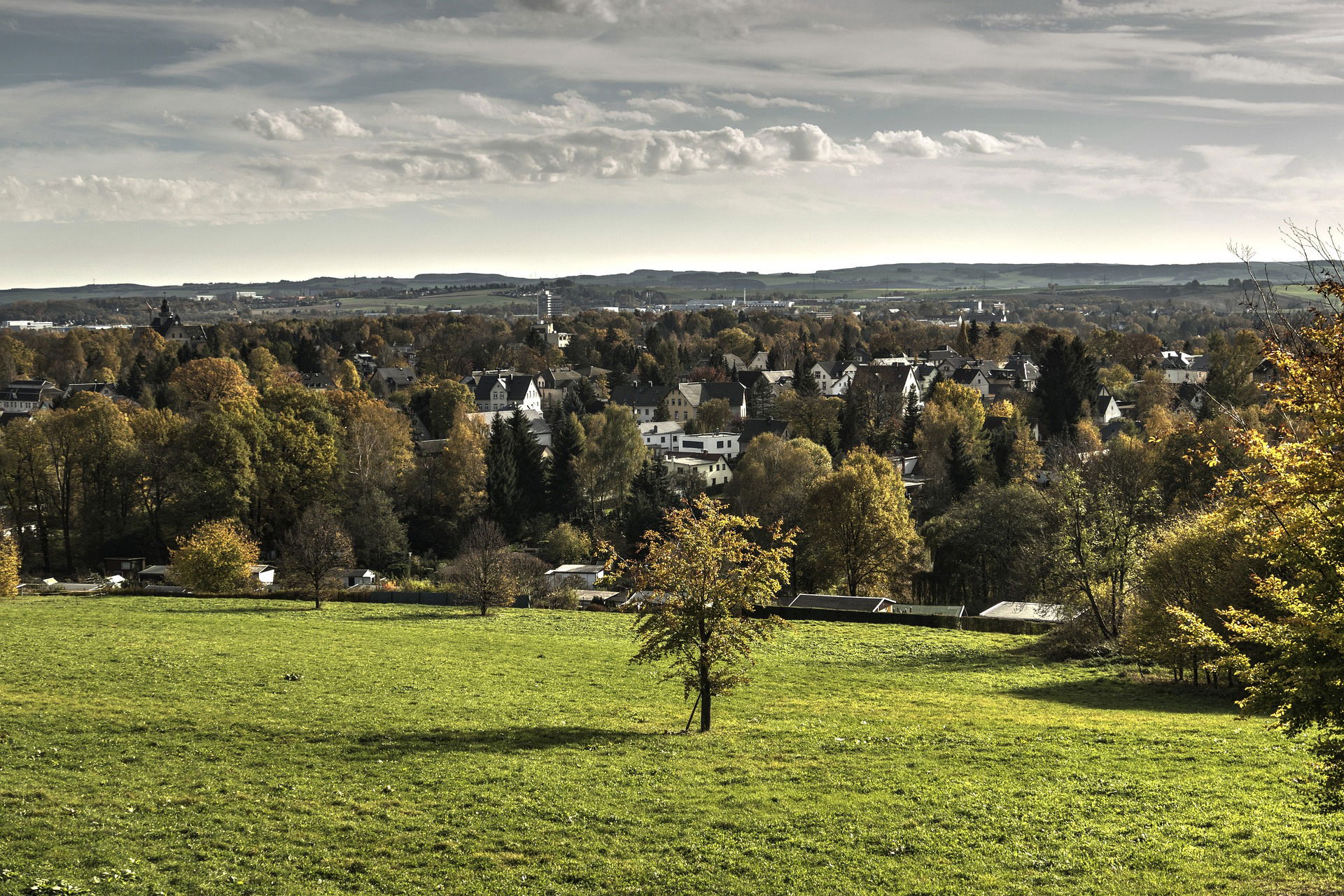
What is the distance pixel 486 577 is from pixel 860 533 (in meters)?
20.8

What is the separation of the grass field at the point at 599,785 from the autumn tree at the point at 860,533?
80.2ft

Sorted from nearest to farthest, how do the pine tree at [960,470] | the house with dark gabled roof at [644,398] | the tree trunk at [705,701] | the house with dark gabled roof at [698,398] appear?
the tree trunk at [705,701], the pine tree at [960,470], the house with dark gabled roof at [698,398], the house with dark gabled roof at [644,398]

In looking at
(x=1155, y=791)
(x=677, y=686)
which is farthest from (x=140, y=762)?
(x=1155, y=791)

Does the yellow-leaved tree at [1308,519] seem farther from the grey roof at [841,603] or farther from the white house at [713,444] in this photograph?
the white house at [713,444]

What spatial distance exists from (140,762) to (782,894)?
12.1 metres

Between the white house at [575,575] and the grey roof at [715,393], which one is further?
the grey roof at [715,393]

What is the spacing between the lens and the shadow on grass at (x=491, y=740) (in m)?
20.3

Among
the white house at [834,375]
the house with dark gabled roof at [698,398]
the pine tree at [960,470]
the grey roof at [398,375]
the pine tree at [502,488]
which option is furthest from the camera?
the grey roof at [398,375]

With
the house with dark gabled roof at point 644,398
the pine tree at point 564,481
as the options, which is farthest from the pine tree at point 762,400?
the pine tree at point 564,481

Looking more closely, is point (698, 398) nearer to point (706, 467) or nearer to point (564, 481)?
point (706, 467)

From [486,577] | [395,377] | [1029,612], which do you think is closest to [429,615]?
[486,577]

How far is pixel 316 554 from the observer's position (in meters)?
44.7

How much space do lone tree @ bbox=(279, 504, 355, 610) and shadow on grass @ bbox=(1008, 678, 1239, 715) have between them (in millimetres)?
29263

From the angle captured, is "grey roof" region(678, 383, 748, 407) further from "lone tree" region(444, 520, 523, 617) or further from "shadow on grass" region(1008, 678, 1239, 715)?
"shadow on grass" region(1008, 678, 1239, 715)
